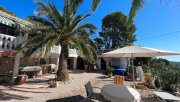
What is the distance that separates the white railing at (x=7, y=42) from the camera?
43.4ft

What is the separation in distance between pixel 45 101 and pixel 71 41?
770 centimetres

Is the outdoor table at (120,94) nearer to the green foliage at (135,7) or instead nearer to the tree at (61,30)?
the green foliage at (135,7)

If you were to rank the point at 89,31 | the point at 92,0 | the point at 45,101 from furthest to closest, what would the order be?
1. the point at 89,31
2. the point at 92,0
3. the point at 45,101

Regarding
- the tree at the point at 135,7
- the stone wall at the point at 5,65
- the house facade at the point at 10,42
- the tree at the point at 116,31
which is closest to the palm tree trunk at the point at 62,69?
the house facade at the point at 10,42

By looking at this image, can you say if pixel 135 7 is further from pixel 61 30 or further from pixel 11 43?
pixel 11 43

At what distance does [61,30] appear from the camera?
47.5ft

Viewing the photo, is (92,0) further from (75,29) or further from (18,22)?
(18,22)

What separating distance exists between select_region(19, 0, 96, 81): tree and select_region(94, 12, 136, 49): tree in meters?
27.6

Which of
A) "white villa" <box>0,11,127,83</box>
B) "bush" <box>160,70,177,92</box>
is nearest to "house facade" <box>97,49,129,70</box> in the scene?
"white villa" <box>0,11,127,83</box>

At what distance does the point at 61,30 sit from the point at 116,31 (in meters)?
31.7

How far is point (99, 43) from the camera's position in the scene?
4641cm

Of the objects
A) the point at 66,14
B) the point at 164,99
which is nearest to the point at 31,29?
the point at 66,14

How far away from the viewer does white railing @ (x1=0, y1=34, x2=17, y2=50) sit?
13.2 m

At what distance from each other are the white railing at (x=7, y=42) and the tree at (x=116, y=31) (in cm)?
3191
